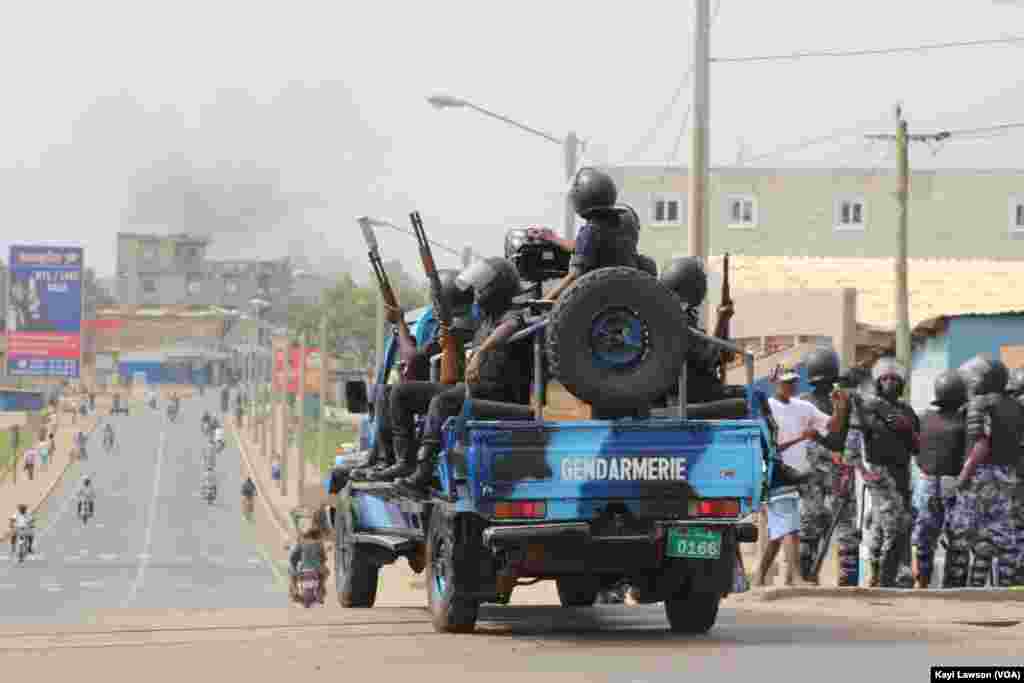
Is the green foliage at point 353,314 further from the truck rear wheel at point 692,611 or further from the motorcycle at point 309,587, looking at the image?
the truck rear wheel at point 692,611

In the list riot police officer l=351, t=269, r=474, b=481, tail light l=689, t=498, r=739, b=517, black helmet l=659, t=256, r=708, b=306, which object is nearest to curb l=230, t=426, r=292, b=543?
riot police officer l=351, t=269, r=474, b=481

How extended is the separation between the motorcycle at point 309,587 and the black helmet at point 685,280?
11.7m

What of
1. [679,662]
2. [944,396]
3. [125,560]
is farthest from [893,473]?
[125,560]

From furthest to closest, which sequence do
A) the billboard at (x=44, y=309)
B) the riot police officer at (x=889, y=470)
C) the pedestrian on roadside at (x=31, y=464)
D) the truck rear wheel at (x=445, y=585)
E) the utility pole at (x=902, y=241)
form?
the pedestrian on roadside at (x=31, y=464) < the billboard at (x=44, y=309) < the utility pole at (x=902, y=241) < the riot police officer at (x=889, y=470) < the truck rear wheel at (x=445, y=585)

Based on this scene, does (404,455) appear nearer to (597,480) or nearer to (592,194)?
(597,480)

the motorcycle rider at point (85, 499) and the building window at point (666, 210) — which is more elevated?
the building window at point (666, 210)

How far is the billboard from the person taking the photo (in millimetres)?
101000

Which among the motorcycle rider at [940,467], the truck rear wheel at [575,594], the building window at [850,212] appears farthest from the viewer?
the building window at [850,212]

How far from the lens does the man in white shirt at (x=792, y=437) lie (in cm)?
1720

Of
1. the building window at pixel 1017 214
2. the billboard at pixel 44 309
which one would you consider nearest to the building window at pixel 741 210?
the building window at pixel 1017 214

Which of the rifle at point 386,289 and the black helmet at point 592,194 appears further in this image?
the rifle at point 386,289

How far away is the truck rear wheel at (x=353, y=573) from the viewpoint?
17.1 metres

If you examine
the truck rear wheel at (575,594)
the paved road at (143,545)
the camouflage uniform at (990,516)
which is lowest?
the paved road at (143,545)

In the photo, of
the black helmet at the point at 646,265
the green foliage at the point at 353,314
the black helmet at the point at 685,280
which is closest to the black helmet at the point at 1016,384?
the black helmet at the point at 685,280
